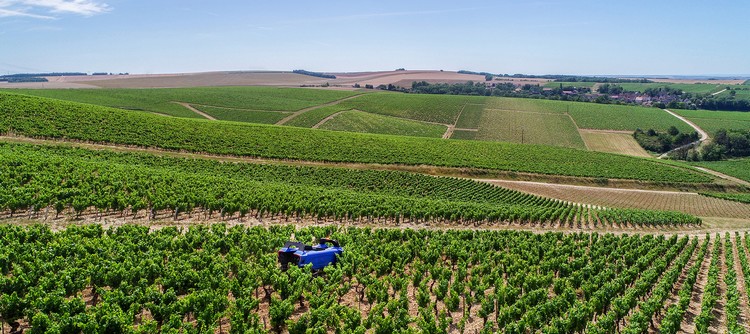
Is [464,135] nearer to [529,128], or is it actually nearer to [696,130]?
[529,128]

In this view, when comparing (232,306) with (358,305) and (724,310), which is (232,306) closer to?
(358,305)

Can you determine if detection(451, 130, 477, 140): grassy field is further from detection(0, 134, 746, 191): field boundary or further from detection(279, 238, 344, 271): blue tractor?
detection(279, 238, 344, 271): blue tractor

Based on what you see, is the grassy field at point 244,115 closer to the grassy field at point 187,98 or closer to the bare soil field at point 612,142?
the grassy field at point 187,98

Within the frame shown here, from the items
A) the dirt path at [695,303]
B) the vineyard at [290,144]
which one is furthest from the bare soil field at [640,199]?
the dirt path at [695,303]

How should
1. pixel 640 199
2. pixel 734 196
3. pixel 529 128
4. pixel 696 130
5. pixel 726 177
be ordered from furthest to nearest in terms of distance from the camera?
pixel 696 130
pixel 529 128
pixel 726 177
pixel 734 196
pixel 640 199

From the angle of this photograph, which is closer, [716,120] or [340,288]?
[340,288]

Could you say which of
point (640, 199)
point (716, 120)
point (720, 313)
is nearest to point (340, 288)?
point (720, 313)

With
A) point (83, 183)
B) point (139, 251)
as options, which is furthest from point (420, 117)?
point (139, 251)
